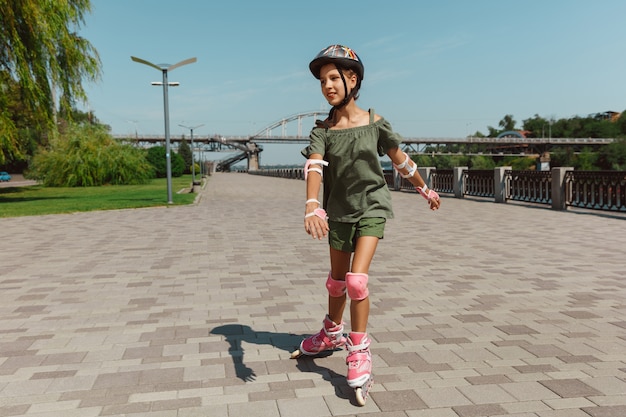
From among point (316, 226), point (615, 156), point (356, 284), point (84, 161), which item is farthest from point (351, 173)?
point (615, 156)

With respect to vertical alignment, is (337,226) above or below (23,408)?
above

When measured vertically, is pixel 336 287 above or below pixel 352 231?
below

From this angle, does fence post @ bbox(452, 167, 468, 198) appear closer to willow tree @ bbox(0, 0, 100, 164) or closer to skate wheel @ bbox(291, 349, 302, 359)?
willow tree @ bbox(0, 0, 100, 164)

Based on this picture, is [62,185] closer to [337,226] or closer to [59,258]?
[59,258]

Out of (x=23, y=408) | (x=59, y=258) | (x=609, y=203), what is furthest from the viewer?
(x=609, y=203)

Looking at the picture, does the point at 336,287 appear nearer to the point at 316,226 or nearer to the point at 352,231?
the point at 352,231

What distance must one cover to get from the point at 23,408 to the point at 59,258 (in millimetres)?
5644

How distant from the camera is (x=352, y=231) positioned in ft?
10.9

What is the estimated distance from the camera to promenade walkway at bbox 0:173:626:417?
9.91 feet

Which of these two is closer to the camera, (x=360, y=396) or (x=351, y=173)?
(x=360, y=396)

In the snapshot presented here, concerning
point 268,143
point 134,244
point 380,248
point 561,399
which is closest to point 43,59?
point 134,244

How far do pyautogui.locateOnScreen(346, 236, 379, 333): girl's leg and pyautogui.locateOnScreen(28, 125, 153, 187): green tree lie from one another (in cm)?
Result: 3635

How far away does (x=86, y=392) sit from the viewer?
10.4 ft

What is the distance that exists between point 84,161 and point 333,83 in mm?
36930
